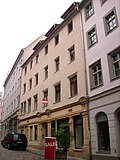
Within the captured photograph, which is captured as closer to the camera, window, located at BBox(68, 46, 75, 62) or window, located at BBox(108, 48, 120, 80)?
window, located at BBox(108, 48, 120, 80)

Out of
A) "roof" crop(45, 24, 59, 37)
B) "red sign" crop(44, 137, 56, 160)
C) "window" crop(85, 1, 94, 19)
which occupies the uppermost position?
"roof" crop(45, 24, 59, 37)

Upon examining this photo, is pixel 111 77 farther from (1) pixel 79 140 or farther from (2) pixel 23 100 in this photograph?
(2) pixel 23 100

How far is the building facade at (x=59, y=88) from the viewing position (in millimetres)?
17750

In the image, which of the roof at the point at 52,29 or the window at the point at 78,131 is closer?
the window at the point at 78,131

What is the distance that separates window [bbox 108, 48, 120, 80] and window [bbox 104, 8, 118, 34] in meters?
1.76

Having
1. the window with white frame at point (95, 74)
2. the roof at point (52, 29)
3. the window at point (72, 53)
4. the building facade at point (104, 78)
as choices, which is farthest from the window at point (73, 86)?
the roof at point (52, 29)

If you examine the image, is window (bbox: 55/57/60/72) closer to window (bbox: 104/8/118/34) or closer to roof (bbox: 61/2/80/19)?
roof (bbox: 61/2/80/19)

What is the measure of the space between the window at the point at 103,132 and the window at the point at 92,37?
5708mm

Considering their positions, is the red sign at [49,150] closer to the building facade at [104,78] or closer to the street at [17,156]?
the building facade at [104,78]

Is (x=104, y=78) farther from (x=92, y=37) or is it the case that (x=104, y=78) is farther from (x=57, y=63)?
(x=57, y=63)

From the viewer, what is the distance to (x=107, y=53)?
1467 centimetres

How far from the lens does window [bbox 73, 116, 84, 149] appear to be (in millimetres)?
17375

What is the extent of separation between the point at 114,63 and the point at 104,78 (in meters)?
1.22

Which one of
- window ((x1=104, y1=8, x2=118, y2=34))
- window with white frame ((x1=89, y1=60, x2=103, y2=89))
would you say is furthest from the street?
window ((x1=104, y1=8, x2=118, y2=34))
